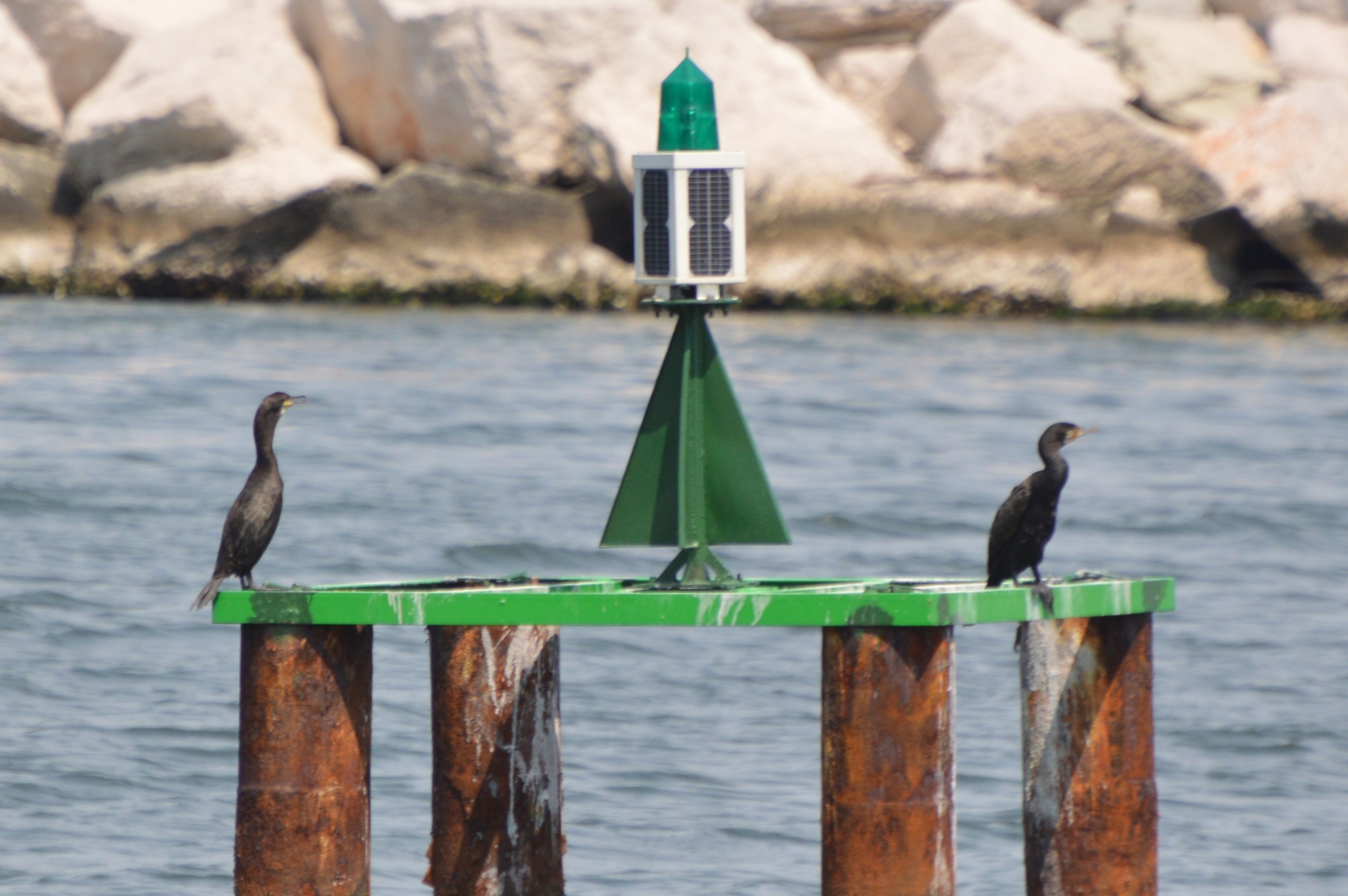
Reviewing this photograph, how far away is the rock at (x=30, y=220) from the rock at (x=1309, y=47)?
51.6ft

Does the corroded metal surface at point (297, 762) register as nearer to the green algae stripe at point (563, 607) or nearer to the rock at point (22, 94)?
the green algae stripe at point (563, 607)

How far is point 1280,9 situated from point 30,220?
16.7 metres

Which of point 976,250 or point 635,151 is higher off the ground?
point 635,151

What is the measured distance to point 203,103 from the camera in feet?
88.2

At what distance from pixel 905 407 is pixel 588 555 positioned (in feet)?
21.8

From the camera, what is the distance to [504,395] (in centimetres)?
2169

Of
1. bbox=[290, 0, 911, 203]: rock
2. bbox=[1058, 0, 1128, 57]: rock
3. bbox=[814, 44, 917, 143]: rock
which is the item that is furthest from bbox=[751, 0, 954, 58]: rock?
bbox=[1058, 0, 1128, 57]: rock

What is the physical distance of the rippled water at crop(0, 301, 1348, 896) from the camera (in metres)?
9.11

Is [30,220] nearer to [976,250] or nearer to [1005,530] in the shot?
[976,250]

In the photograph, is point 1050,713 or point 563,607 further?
point 1050,713

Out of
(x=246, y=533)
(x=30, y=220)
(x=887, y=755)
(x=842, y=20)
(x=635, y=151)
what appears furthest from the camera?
(x=842, y=20)

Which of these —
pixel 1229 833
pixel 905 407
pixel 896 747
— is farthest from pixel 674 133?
pixel 905 407

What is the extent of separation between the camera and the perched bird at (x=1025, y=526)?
6613 millimetres

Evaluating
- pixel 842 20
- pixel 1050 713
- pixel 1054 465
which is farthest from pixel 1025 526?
pixel 842 20
